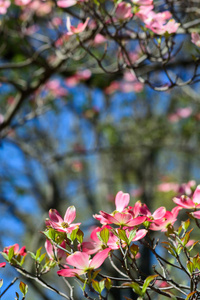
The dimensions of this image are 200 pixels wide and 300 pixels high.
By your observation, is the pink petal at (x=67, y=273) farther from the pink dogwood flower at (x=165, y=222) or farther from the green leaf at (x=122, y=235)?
the pink dogwood flower at (x=165, y=222)

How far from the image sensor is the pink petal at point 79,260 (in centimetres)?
70

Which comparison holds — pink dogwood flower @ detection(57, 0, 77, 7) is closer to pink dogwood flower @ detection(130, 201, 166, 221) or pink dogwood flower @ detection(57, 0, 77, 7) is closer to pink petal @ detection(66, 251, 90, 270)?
pink dogwood flower @ detection(130, 201, 166, 221)

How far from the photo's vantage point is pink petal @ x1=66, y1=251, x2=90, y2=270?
Answer: 0.70 meters

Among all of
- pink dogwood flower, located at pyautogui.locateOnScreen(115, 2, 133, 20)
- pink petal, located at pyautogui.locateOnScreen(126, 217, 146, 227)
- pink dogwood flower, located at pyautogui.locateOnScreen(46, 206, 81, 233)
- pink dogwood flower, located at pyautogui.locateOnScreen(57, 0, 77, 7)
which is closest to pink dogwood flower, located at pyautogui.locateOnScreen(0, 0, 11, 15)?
pink dogwood flower, located at pyautogui.locateOnScreen(57, 0, 77, 7)

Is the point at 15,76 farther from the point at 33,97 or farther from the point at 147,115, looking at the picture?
the point at 147,115

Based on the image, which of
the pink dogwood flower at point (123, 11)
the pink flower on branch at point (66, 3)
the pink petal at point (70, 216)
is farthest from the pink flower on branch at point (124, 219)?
the pink flower on branch at point (66, 3)

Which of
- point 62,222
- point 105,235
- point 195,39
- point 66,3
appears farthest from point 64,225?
point 66,3

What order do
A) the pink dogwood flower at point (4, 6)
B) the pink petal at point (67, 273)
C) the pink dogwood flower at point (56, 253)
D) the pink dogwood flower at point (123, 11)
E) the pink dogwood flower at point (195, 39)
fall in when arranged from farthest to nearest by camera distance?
the pink dogwood flower at point (4, 6) < the pink dogwood flower at point (123, 11) < the pink dogwood flower at point (195, 39) < the pink dogwood flower at point (56, 253) < the pink petal at point (67, 273)

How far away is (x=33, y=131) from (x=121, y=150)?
4.36 ft

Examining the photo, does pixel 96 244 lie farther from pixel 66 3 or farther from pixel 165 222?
pixel 66 3

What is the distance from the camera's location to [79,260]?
0.70m

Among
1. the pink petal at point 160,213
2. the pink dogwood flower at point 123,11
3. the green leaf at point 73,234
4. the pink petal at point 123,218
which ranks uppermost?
the pink dogwood flower at point 123,11

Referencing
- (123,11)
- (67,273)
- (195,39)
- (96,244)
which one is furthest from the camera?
(123,11)

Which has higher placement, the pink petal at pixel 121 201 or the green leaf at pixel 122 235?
the green leaf at pixel 122 235
